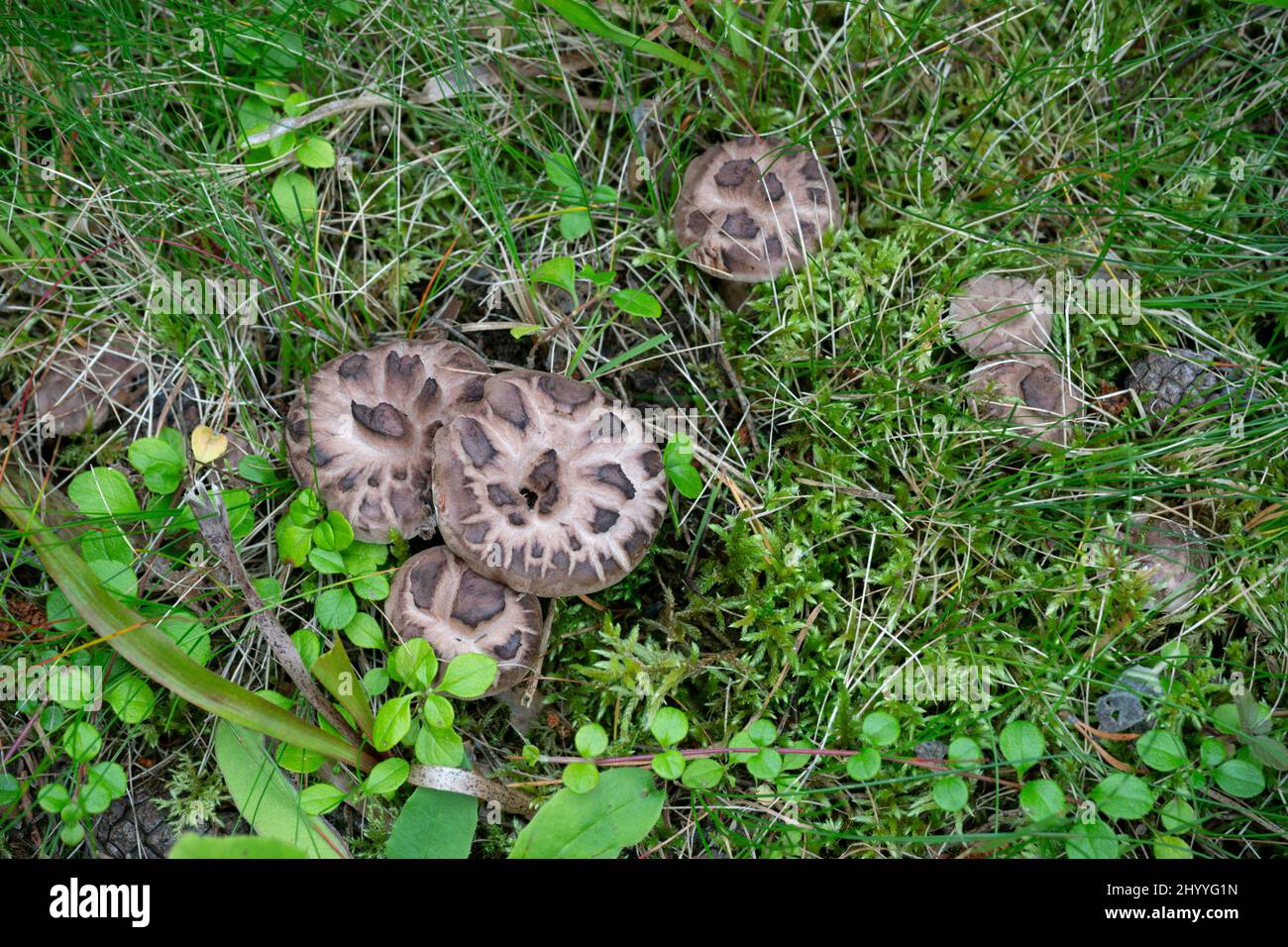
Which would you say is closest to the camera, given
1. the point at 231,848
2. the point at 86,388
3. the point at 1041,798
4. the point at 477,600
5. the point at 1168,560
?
the point at 231,848

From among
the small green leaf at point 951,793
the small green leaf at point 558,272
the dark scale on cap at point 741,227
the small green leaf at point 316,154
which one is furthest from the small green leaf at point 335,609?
the small green leaf at point 951,793

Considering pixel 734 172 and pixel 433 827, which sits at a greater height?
pixel 734 172

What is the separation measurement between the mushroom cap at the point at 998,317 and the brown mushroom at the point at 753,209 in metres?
0.72

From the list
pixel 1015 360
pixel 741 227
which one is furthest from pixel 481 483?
pixel 1015 360

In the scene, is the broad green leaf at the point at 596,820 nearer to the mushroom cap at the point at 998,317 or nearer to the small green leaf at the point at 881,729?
the small green leaf at the point at 881,729

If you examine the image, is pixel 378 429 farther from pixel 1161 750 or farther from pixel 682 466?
pixel 1161 750

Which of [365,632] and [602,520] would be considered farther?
[365,632]

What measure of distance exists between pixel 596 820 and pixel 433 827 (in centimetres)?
63

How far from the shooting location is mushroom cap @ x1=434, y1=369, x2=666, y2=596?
3.69m

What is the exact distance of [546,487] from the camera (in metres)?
3.76

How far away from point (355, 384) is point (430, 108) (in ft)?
4.92

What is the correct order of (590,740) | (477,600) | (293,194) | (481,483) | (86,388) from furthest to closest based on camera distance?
(293,194) → (86,388) → (477,600) → (481,483) → (590,740)

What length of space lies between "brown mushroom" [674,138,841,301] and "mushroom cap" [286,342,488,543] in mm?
1217

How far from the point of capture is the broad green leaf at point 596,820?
3.52m
